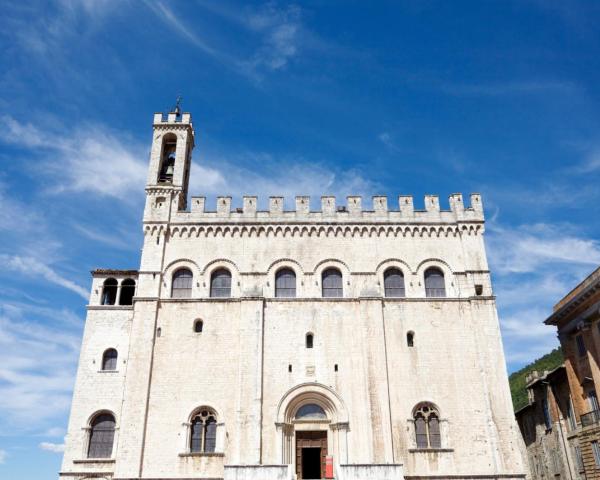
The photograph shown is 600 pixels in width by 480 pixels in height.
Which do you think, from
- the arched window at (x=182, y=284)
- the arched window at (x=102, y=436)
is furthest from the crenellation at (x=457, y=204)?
the arched window at (x=102, y=436)

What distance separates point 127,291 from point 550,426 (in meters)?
25.7

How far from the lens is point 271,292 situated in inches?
1089

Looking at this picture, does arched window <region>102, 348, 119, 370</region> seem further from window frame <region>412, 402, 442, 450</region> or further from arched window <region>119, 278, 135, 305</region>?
window frame <region>412, 402, 442, 450</region>

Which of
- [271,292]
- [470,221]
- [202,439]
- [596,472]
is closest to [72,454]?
[202,439]

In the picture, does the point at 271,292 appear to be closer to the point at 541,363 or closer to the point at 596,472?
→ the point at 596,472

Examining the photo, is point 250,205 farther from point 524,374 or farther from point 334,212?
point 524,374

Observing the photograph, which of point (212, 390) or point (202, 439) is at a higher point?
point (212, 390)

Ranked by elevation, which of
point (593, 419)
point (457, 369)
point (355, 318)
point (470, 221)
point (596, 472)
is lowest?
point (596, 472)

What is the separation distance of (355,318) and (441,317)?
4.38 m

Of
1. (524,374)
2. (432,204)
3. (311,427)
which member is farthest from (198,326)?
(524,374)

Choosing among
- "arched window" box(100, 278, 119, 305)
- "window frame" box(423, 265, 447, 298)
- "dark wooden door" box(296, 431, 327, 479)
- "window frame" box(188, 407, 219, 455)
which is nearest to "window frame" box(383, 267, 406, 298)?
"window frame" box(423, 265, 447, 298)

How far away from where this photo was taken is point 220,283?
1112 inches

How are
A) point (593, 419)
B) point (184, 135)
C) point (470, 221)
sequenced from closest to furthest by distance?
point (593, 419), point (470, 221), point (184, 135)

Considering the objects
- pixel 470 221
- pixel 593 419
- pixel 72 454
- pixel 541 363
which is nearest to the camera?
pixel 72 454
